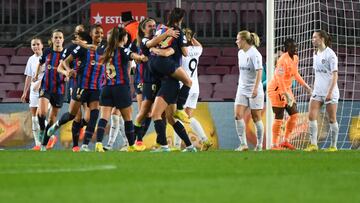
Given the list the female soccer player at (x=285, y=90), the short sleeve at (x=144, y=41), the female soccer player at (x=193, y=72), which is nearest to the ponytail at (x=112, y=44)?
the short sleeve at (x=144, y=41)

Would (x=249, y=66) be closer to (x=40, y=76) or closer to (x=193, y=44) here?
(x=193, y=44)

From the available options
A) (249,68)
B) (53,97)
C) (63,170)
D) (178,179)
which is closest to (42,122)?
(53,97)

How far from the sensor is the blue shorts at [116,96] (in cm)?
1583

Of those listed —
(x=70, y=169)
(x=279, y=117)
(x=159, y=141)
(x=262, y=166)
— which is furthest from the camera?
(x=279, y=117)

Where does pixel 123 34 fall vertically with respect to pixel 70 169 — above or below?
above

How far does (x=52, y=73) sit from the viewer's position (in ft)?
58.6

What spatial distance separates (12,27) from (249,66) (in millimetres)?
9727

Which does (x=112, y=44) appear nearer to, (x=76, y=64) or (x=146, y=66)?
(x=146, y=66)

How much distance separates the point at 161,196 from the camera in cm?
773

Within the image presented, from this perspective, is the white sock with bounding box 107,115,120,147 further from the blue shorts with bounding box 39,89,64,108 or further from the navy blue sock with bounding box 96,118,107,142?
the navy blue sock with bounding box 96,118,107,142

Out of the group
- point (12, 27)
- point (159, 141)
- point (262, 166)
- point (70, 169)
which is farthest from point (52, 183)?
point (12, 27)

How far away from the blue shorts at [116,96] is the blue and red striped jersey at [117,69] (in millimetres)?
73

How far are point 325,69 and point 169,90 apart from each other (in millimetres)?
2893

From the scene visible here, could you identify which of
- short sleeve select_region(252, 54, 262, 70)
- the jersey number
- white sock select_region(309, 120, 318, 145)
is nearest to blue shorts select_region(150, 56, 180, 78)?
short sleeve select_region(252, 54, 262, 70)
